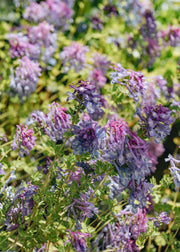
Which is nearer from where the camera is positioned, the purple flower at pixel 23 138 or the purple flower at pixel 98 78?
the purple flower at pixel 23 138

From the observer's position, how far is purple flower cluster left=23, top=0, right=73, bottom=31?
10.4 ft

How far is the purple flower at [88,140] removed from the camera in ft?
4.11

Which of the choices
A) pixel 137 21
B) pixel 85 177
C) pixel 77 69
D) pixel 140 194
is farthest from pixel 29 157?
pixel 137 21

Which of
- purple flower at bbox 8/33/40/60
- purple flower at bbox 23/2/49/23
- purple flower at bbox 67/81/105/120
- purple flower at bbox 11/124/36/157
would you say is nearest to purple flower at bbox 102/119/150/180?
purple flower at bbox 67/81/105/120

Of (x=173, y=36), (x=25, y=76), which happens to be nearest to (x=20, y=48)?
(x=25, y=76)

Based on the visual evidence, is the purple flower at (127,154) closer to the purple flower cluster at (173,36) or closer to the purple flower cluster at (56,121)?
the purple flower cluster at (56,121)

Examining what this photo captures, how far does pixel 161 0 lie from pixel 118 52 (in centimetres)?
176

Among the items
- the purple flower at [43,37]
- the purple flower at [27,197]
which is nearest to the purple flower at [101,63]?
the purple flower at [43,37]

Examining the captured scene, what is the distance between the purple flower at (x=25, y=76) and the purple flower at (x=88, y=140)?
1.12 m

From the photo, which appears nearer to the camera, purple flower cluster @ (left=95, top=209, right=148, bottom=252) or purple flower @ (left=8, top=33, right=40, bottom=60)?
purple flower cluster @ (left=95, top=209, right=148, bottom=252)

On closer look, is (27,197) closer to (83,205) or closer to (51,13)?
(83,205)

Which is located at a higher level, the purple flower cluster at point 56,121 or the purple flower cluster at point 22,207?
the purple flower cluster at point 56,121

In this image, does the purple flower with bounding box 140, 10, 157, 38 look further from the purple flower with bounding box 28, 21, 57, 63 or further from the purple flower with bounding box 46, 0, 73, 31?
the purple flower with bounding box 28, 21, 57, 63

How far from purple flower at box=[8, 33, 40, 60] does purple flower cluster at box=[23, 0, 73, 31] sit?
743 mm
